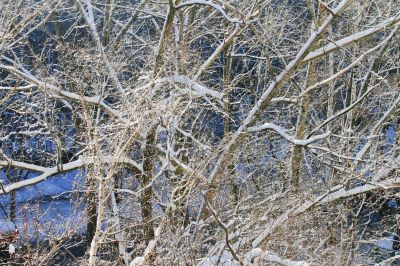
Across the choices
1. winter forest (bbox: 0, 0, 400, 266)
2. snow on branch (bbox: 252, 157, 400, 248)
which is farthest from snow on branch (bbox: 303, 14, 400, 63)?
snow on branch (bbox: 252, 157, 400, 248)

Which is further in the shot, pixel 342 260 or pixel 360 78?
pixel 360 78

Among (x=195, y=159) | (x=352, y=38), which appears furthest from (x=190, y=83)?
(x=352, y=38)

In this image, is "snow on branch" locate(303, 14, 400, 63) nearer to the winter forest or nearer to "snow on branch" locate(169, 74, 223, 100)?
the winter forest

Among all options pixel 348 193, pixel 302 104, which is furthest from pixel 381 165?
pixel 302 104

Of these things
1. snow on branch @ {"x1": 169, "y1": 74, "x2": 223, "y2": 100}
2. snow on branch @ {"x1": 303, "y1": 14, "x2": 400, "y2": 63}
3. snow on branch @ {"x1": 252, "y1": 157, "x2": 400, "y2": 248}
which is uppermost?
snow on branch @ {"x1": 303, "y1": 14, "x2": 400, "y2": 63}

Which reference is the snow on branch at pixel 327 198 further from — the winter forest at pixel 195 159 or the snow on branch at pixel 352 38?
the snow on branch at pixel 352 38

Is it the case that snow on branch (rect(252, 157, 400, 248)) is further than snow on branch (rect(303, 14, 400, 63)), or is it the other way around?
snow on branch (rect(303, 14, 400, 63))

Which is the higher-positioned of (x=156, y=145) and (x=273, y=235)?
(x=156, y=145)

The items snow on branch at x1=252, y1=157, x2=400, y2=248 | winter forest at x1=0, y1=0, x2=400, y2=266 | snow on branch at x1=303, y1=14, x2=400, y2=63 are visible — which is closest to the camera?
winter forest at x1=0, y1=0, x2=400, y2=266

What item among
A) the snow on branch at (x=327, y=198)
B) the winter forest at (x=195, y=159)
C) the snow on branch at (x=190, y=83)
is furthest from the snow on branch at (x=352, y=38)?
the snow on branch at (x=327, y=198)

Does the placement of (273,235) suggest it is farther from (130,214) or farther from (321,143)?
(321,143)

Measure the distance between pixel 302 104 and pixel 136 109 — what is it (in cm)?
623

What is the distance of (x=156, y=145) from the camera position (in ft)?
32.5

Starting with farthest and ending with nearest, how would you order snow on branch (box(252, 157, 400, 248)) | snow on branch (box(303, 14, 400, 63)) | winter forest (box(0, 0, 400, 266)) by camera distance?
snow on branch (box(303, 14, 400, 63)) < snow on branch (box(252, 157, 400, 248)) < winter forest (box(0, 0, 400, 266))
